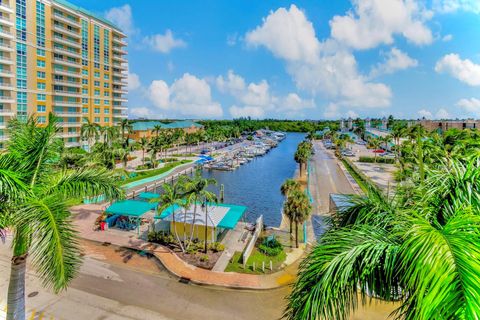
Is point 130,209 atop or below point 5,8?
below

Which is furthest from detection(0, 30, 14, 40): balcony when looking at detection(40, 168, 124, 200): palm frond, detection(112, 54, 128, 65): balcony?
detection(40, 168, 124, 200): palm frond

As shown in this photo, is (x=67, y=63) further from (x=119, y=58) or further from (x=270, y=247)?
(x=270, y=247)

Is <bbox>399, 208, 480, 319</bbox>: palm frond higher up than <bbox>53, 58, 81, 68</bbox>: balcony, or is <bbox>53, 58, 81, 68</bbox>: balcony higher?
<bbox>53, 58, 81, 68</bbox>: balcony

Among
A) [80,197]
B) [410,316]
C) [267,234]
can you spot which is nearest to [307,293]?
Result: [410,316]

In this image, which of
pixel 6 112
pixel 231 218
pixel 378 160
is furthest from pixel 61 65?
pixel 378 160

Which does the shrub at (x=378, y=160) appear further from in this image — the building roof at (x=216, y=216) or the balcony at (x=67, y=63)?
the balcony at (x=67, y=63)

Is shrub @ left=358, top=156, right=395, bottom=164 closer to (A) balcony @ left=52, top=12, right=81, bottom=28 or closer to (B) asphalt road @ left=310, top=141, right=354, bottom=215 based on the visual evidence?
(B) asphalt road @ left=310, top=141, right=354, bottom=215
